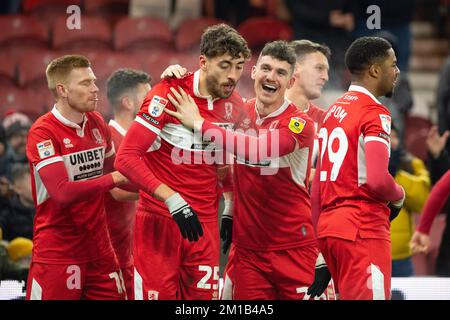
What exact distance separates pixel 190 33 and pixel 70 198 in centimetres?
544

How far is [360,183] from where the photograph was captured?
5527 millimetres

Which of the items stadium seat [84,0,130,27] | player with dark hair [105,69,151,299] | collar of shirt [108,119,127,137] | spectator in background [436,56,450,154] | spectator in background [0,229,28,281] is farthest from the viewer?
stadium seat [84,0,130,27]

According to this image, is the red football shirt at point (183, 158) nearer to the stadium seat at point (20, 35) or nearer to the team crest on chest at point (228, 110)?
the team crest on chest at point (228, 110)

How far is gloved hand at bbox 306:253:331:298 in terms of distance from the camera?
19.3 ft

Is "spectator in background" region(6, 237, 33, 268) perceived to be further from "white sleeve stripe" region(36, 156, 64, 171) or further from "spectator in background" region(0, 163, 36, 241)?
"white sleeve stripe" region(36, 156, 64, 171)

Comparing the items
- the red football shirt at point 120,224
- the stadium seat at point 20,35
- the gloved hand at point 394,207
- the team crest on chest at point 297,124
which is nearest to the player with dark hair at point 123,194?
the red football shirt at point 120,224

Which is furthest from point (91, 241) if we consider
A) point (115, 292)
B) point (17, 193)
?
point (17, 193)

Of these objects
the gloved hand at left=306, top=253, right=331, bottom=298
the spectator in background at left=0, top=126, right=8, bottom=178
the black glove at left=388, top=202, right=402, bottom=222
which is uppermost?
the spectator in background at left=0, top=126, right=8, bottom=178

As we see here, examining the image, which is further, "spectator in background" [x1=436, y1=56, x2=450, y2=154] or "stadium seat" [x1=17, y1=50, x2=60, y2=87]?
"stadium seat" [x1=17, y1=50, x2=60, y2=87]

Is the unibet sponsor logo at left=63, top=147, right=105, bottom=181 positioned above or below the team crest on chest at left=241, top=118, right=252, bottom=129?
below

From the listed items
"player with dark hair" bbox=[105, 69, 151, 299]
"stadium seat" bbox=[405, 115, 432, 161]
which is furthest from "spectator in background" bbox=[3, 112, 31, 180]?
"stadium seat" bbox=[405, 115, 432, 161]

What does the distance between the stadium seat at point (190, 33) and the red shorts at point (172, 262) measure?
207 inches

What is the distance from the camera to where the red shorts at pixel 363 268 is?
548cm

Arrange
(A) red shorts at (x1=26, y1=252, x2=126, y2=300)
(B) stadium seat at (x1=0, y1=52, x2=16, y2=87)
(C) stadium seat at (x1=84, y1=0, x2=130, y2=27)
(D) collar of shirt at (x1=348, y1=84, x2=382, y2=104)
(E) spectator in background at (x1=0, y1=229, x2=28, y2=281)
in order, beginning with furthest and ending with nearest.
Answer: (C) stadium seat at (x1=84, y1=0, x2=130, y2=27) < (B) stadium seat at (x1=0, y1=52, x2=16, y2=87) < (E) spectator in background at (x1=0, y1=229, x2=28, y2=281) < (A) red shorts at (x1=26, y1=252, x2=126, y2=300) < (D) collar of shirt at (x1=348, y1=84, x2=382, y2=104)
